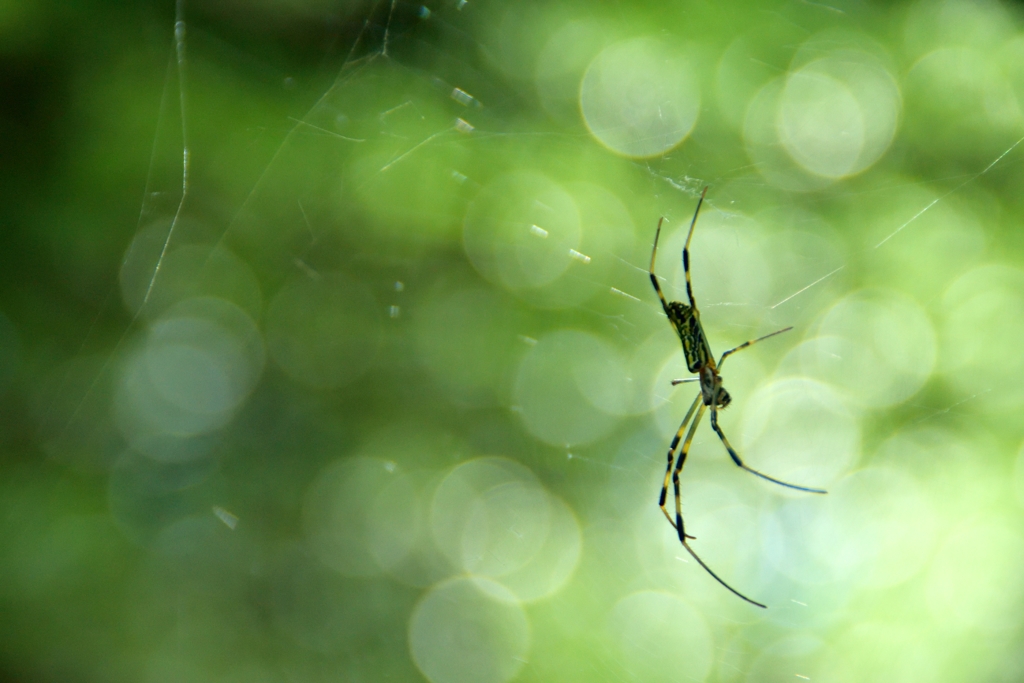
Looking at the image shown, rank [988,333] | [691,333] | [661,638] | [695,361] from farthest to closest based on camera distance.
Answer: [661,638] → [988,333] → [695,361] → [691,333]

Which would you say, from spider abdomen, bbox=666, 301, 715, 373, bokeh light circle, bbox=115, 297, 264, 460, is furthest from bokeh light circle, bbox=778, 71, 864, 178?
bokeh light circle, bbox=115, 297, 264, 460

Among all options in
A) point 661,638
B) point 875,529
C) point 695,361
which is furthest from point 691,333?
point 661,638

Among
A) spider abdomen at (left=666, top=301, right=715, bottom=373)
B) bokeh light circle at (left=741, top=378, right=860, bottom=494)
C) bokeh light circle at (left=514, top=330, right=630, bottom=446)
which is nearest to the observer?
spider abdomen at (left=666, top=301, right=715, bottom=373)

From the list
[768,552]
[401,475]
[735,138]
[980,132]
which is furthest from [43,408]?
[980,132]

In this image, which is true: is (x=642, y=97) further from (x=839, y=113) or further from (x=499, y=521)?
(x=499, y=521)

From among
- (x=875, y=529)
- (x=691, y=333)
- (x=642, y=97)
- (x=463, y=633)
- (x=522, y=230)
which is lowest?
(x=463, y=633)

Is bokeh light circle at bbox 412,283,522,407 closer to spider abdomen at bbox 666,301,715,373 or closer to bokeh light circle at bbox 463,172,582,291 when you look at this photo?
bokeh light circle at bbox 463,172,582,291

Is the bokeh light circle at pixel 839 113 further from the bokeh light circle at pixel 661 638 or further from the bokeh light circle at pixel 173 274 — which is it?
the bokeh light circle at pixel 173 274
